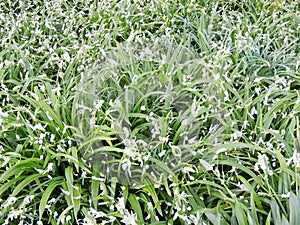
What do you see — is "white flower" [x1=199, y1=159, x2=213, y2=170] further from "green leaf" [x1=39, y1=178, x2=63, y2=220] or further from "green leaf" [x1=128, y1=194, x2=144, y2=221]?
"green leaf" [x1=39, y1=178, x2=63, y2=220]

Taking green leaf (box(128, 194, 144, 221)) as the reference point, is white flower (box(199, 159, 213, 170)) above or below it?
above

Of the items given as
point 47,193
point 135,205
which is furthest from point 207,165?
point 47,193

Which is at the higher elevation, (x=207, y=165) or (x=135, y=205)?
(x=207, y=165)

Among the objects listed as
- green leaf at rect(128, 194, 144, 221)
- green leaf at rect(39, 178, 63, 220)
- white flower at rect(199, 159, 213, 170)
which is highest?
white flower at rect(199, 159, 213, 170)

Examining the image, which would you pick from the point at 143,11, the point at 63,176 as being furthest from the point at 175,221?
the point at 143,11

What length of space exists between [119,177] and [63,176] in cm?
31

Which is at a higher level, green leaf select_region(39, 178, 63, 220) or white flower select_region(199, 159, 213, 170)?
white flower select_region(199, 159, 213, 170)

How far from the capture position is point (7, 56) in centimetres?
301

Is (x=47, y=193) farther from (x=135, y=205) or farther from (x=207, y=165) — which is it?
(x=207, y=165)

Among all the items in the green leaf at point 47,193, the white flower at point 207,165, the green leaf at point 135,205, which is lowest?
the green leaf at point 135,205

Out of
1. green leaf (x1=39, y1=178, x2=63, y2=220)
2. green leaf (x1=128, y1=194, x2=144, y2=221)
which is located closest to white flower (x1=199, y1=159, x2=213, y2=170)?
green leaf (x1=128, y1=194, x2=144, y2=221)

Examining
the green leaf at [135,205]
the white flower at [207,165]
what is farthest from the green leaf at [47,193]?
the white flower at [207,165]

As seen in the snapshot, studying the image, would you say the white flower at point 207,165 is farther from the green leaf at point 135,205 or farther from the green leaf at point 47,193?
the green leaf at point 47,193

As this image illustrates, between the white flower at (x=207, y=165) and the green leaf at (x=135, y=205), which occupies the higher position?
the white flower at (x=207, y=165)
